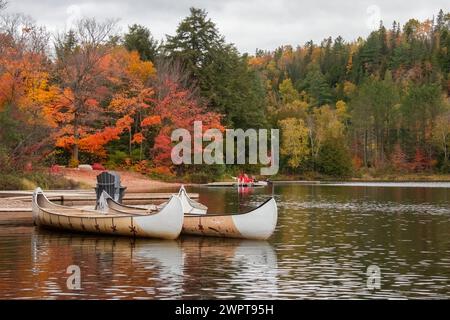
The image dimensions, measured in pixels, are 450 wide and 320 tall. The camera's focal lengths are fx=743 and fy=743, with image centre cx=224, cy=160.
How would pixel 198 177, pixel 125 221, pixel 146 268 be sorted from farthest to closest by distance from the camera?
pixel 198 177, pixel 125 221, pixel 146 268

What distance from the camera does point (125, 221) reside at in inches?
1114

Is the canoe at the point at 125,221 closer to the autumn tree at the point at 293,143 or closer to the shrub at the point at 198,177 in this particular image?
the shrub at the point at 198,177

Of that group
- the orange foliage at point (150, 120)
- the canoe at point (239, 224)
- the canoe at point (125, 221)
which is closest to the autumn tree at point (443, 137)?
the orange foliage at point (150, 120)

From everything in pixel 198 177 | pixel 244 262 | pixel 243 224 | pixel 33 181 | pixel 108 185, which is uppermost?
pixel 108 185

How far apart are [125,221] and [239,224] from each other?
436 cm

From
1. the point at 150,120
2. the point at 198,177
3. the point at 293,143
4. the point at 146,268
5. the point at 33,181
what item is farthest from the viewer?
the point at 293,143

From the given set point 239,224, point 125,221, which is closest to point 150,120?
point 125,221

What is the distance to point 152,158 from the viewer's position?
73250 millimetres

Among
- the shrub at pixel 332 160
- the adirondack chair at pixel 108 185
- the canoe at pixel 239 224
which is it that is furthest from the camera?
the shrub at pixel 332 160

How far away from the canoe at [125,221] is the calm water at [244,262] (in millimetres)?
422

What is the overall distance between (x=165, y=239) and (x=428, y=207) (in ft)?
73.4

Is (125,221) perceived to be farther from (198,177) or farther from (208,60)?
(208,60)

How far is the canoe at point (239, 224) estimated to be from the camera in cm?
2739

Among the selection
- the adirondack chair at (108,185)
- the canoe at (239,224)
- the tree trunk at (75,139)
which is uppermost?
the tree trunk at (75,139)
